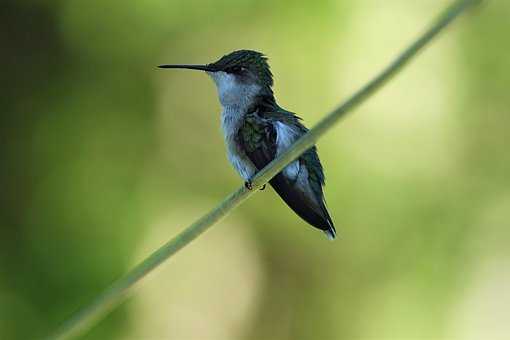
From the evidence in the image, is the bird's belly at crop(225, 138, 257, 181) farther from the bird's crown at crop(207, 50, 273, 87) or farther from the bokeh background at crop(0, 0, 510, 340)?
the bokeh background at crop(0, 0, 510, 340)

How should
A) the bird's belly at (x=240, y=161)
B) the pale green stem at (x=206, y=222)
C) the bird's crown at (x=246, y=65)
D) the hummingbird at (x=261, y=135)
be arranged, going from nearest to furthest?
the pale green stem at (x=206, y=222) < the hummingbird at (x=261, y=135) < the bird's belly at (x=240, y=161) < the bird's crown at (x=246, y=65)

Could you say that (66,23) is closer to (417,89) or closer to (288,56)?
(288,56)

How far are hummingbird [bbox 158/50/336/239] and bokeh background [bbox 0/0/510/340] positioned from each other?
1.34 metres

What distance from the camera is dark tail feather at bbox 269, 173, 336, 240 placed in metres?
1.74

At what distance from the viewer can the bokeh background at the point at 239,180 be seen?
12.5 ft

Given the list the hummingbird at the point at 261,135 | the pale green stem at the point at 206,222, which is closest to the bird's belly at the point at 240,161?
the hummingbird at the point at 261,135

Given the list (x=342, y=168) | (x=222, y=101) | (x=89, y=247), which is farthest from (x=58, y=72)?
(x=222, y=101)

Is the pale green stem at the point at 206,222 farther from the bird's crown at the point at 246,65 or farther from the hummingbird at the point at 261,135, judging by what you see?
the bird's crown at the point at 246,65

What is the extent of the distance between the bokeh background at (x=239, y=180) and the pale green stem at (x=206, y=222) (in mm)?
2848

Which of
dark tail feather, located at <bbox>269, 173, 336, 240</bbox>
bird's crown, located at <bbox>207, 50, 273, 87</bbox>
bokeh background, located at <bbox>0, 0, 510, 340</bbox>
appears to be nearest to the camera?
dark tail feather, located at <bbox>269, 173, 336, 240</bbox>

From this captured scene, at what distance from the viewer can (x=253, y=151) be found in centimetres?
206

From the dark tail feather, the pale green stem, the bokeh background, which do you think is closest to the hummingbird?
the dark tail feather

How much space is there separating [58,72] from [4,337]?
4.36 feet

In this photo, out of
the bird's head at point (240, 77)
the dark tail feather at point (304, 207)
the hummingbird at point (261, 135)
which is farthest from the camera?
the bird's head at point (240, 77)
